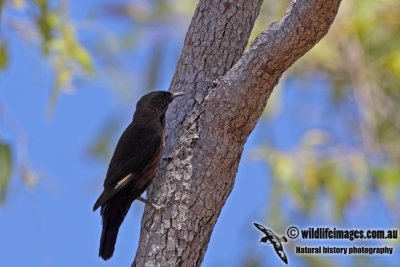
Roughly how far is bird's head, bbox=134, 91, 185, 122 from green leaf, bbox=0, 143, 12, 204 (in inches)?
34.6

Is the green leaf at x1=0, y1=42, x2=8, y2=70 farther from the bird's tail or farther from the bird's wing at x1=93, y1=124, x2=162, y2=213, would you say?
the bird's tail

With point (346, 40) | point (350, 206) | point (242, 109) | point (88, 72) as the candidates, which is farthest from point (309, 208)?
point (242, 109)

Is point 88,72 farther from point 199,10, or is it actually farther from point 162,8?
point 162,8

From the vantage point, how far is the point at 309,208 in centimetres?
912

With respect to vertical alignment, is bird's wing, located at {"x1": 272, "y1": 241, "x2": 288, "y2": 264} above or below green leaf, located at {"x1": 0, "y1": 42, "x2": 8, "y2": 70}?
below

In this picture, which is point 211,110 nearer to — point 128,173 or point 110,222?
point 128,173

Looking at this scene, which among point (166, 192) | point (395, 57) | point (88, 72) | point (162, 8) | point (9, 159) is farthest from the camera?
point (162, 8)

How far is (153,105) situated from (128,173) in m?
0.65

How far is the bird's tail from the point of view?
17.9ft

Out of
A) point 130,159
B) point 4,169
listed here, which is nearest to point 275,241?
point 130,159

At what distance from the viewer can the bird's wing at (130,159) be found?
546 cm

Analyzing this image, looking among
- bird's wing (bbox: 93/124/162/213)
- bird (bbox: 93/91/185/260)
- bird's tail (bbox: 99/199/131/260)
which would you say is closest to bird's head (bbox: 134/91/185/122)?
bird (bbox: 93/91/185/260)

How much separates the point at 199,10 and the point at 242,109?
0.77m

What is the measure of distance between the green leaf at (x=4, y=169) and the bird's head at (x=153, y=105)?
→ 880 millimetres
